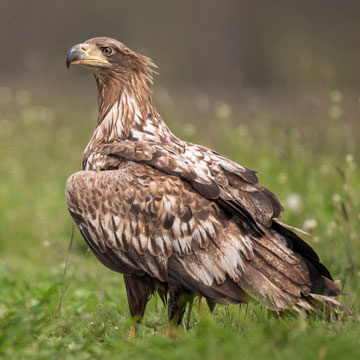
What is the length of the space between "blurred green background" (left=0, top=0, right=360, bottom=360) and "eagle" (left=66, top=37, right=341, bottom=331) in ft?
0.71

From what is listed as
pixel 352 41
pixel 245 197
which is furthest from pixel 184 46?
pixel 245 197

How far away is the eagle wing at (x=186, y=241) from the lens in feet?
15.1

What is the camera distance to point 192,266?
183 inches

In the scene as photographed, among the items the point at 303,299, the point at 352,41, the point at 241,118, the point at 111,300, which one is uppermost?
the point at 352,41

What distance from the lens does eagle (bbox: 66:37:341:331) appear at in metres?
4.61

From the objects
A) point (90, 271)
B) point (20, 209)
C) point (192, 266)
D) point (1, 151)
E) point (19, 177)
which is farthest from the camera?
point (1, 151)

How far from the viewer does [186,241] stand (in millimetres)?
4645

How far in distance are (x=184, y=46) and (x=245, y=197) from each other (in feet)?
56.7

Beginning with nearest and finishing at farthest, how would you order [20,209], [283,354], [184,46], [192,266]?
[283,354] → [192,266] → [20,209] → [184,46]

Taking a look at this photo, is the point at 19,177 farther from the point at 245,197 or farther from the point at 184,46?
the point at 184,46

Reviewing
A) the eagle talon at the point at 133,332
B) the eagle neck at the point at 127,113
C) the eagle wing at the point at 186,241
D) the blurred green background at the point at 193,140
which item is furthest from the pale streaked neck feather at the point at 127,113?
the eagle talon at the point at 133,332

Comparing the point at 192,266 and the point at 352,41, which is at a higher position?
the point at 352,41

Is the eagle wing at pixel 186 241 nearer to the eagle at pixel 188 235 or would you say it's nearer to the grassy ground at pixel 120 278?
the eagle at pixel 188 235

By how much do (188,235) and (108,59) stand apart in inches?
64.1
